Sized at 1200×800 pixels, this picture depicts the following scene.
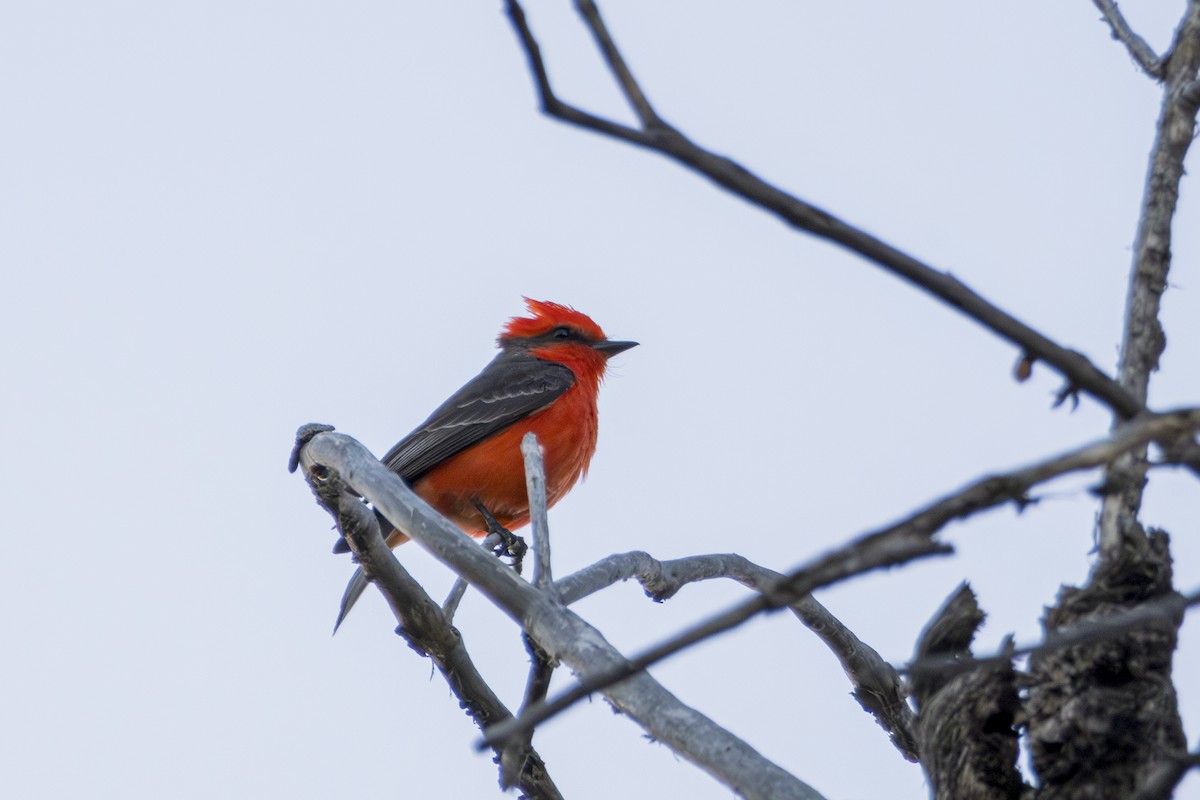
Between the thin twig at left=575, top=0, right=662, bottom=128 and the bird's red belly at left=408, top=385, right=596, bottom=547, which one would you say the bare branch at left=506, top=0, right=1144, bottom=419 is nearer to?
the thin twig at left=575, top=0, right=662, bottom=128

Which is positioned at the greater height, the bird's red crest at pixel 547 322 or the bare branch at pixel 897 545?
the bird's red crest at pixel 547 322

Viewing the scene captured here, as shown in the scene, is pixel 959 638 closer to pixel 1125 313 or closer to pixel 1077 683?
pixel 1077 683

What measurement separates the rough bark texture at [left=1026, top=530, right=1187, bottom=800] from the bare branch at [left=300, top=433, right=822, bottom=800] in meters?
0.53

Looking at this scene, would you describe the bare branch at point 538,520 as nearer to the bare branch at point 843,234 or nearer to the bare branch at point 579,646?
the bare branch at point 579,646

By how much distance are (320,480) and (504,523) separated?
142 inches

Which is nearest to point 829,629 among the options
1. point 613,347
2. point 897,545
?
point 897,545

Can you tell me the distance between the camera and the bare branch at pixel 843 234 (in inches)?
58.6

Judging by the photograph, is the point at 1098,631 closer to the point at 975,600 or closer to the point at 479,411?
the point at 975,600

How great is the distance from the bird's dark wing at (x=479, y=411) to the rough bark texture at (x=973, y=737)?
546 centimetres

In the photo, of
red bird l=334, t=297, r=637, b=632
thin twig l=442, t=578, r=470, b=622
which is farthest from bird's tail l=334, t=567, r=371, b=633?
thin twig l=442, t=578, r=470, b=622

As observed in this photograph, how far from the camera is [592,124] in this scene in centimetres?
158

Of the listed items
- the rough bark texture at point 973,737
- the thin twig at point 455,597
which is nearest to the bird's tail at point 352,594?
the thin twig at point 455,597

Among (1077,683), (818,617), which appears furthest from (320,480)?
(1077,683)

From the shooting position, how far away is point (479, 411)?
834cm
